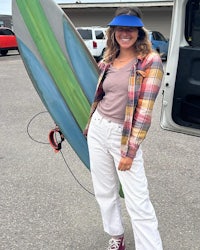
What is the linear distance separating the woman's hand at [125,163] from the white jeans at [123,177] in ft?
0.16

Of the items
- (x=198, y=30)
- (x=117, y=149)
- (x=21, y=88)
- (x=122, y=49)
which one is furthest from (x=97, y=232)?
(x=21, y=88)

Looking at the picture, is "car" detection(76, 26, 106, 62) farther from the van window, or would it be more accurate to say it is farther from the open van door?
the open van door

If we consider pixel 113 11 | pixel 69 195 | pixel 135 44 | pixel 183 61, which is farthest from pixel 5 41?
pixel 135 44

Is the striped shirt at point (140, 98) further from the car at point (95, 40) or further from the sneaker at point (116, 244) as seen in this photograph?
the car at point (95, 40)

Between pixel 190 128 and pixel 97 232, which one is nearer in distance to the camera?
pixel 190 128

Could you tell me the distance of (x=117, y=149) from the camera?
2293 millimetres

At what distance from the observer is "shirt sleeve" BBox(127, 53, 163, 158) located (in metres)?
2.16

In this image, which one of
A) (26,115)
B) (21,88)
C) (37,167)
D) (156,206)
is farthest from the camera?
(21,88)

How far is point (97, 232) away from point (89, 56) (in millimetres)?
1390

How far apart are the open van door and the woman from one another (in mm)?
462

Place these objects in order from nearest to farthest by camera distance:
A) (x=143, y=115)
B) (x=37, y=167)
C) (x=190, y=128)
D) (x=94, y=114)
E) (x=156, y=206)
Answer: (x=143, y=115) → (x=94, y=114) → (x=190, y=128) → (x=156, y=206) → (x=37, y=167)

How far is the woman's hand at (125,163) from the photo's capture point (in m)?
2.22

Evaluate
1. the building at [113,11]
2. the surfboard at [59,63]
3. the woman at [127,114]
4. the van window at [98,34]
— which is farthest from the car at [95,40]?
the woman at [127,114]

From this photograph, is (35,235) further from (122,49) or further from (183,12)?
(183,12)
